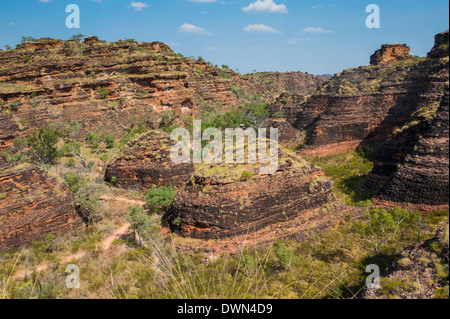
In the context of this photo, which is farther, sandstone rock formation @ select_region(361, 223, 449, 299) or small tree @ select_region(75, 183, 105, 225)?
small tree @ select_region(75, 183, 105, 225)

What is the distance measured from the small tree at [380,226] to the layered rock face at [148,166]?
12763 mm

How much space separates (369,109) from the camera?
29.7 meters

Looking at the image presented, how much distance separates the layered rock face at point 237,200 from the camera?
1294cm

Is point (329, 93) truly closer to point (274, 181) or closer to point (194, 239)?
point (274, 181)

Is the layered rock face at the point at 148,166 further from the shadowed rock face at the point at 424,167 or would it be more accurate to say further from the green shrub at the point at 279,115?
the green shrub at the point at 279,115

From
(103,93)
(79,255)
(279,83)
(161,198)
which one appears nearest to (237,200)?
(161,198)

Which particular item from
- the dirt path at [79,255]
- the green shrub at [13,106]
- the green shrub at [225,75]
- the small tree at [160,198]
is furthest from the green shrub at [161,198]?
the green shrub at [225,75]

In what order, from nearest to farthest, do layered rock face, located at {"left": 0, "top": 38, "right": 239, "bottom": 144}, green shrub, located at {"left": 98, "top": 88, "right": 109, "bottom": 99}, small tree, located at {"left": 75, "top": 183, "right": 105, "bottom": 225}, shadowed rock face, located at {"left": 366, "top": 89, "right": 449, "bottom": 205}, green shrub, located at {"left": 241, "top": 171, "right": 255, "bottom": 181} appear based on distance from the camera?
shadowed rock face, located at {"left": 366, "top": 89, "right": 449, "bottom": 205}
green shrub, located at {"left": 241, "top": 171, "right": 255, "bottom": 181}
small tree, located at {"left": 75, "top": 183, "right": 105, "bottom": 225}
layered rock face, located at {"left": 0, "top": 38, "right": 239, "bottom": 144}
green shrub, located at {"left": 98, "top": 88, "right": 109, "bottom": 99}

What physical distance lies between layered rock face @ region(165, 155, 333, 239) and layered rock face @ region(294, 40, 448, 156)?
1690 centimetres

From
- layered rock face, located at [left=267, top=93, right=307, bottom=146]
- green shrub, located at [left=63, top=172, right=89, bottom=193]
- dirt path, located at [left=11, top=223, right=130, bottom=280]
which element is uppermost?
layered rock face, located at [left=267, top=93, right=307, bottom=146]

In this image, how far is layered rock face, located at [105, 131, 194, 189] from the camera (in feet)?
69.3

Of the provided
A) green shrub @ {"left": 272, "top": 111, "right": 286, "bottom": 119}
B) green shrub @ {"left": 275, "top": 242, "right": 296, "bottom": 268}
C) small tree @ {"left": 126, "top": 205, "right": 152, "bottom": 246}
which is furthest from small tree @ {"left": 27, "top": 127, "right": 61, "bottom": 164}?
green shrub @ {"left": 272, "top": 111, "right": 286, "bottom": 119}

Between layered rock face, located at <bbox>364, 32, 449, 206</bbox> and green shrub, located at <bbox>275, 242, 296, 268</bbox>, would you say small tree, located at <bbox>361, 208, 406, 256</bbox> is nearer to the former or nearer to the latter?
layered rock face, located at <bbox>364, 32, 449, 206</bbox>
